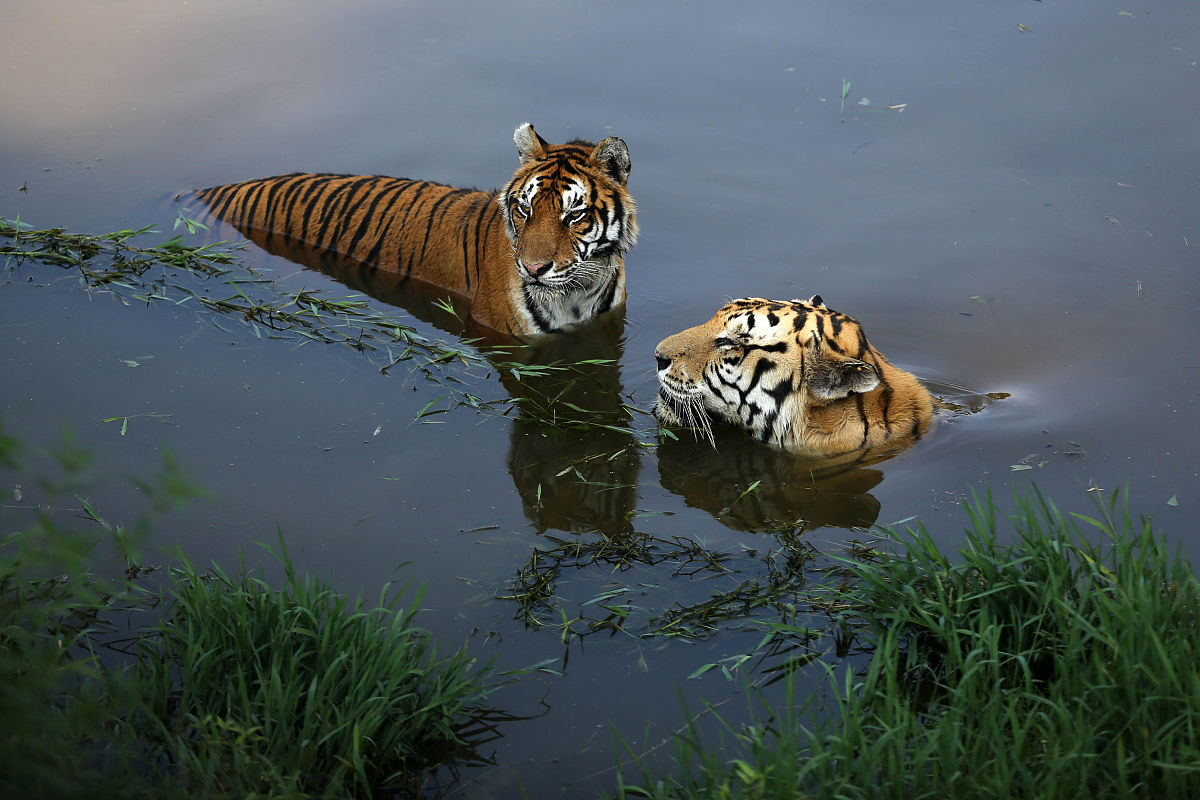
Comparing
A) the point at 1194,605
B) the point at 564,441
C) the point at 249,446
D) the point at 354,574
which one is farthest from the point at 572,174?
the point at 1194,605

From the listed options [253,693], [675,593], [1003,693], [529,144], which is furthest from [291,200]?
[1003,693]

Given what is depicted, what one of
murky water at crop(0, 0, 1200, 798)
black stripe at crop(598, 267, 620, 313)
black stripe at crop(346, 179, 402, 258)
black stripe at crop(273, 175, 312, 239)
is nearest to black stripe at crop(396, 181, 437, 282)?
black stripe at crop(346, 179, 402, 258)

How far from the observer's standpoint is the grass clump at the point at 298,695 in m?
2.52

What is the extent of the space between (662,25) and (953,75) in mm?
2269

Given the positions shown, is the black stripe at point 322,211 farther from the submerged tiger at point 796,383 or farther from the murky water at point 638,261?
the submerged tiger at point 796,383

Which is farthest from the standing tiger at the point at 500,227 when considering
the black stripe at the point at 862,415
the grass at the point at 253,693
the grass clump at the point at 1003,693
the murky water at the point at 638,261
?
the grass clump at the point at 1003,693

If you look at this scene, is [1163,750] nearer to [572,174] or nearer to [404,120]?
[572,174]

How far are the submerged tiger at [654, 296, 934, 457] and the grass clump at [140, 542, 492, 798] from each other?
70.6 inches

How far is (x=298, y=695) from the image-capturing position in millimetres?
2643

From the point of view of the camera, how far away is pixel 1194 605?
266cm

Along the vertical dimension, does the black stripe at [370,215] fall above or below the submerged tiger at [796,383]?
above

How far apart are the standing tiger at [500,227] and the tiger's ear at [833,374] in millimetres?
1622

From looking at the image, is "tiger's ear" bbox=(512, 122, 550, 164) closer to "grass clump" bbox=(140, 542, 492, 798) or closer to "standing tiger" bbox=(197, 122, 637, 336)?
"standing tiger" bbox=(197, 122, 637, 336)

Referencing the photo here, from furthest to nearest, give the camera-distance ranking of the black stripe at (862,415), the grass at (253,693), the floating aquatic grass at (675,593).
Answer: the black stripe at (862,415)
the floating aquatic grass at (675,593)
the grass at (253,693)
